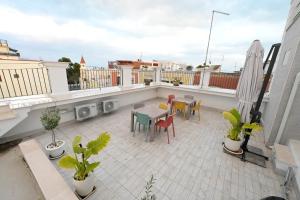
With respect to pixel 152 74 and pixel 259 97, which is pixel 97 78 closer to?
pixel 152 74

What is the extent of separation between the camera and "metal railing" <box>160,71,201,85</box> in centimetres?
642

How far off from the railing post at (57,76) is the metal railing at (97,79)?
0.82 metres

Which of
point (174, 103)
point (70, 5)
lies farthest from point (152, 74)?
point (70, 5)

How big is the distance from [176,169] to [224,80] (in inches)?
220

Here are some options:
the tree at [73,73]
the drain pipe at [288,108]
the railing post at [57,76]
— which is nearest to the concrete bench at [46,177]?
the railing post at [57,76]

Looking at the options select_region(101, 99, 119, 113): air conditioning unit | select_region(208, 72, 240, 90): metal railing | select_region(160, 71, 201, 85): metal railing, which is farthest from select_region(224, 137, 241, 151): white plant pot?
select_region(160, 71, 201, 85): metal railing

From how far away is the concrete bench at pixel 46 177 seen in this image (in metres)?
1.36

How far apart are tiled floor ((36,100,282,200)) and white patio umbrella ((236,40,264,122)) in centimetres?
107

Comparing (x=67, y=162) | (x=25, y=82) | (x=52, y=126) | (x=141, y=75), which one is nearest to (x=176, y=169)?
(x=67, y=162)

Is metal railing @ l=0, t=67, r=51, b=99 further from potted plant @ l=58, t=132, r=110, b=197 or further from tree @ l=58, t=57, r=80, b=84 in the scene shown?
potted plant @ l=58, t=132, r=110, b=197

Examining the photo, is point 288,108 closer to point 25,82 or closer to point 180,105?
point 180,105

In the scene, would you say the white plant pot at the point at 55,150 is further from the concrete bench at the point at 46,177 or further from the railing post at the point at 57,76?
the railing post at the point at 57,76

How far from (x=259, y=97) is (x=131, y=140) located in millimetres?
3113

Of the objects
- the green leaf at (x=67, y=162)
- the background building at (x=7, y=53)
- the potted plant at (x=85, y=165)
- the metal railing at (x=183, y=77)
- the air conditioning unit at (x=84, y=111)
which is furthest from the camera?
the background building at (x=7, y=53)
